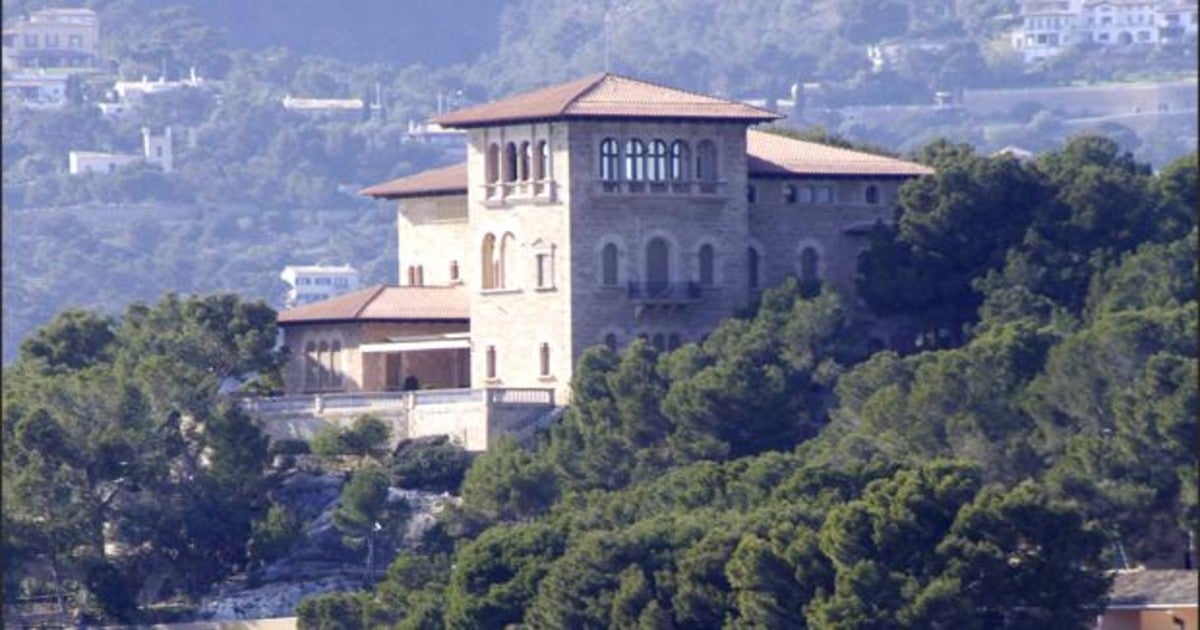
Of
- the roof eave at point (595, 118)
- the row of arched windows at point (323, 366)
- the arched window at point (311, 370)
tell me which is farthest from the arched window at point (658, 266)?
the arched window at point (311, 370)

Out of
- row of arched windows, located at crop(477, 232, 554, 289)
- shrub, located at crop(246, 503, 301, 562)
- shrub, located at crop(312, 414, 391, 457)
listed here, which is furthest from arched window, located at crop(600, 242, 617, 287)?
shrub, located at crop(246, 503, 301, 562)

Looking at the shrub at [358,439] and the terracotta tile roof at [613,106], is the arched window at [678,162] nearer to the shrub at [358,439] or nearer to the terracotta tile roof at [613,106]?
the terracotta tile roof at [613,106]

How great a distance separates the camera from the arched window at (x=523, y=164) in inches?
3989

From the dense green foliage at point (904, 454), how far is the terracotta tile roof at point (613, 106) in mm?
3488

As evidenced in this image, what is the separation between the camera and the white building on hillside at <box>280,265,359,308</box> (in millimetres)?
190500

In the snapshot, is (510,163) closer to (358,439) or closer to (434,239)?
(434,239)

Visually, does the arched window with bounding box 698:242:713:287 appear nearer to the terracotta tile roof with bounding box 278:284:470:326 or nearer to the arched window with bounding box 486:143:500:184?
the arched window with bounding box 486:143:500:184

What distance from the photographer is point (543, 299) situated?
100 meters

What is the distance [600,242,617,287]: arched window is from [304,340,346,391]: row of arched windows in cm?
601

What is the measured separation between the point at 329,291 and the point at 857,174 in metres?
90.7

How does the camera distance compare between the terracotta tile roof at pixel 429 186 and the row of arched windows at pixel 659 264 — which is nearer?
the row of arched windows at pixel 659 264

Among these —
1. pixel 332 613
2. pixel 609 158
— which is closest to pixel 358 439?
pixel 609 158

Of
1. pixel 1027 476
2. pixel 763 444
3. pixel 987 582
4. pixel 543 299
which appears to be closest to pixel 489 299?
pixel 543 299

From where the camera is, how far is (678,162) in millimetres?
100938
